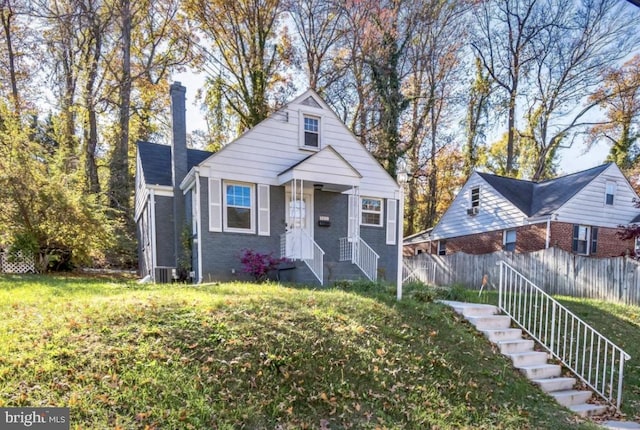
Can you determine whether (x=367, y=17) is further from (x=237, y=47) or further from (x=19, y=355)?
(x=19, y=355)

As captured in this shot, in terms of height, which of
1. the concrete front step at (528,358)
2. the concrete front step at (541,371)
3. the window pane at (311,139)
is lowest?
the concrete front step at (541,371)

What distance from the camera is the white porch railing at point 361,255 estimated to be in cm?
1181

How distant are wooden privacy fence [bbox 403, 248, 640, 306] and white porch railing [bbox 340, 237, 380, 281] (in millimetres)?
3641

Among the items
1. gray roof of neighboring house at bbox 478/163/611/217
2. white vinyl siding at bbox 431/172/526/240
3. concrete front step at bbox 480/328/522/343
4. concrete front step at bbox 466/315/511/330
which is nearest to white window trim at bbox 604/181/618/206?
gray roof of neighboring house at bbox 478/163/611/217

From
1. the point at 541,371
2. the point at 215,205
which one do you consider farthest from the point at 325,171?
the point at 541,371

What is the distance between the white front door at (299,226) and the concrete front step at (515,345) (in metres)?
6.13

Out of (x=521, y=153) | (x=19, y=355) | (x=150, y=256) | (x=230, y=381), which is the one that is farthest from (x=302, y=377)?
(x=521, y=153)

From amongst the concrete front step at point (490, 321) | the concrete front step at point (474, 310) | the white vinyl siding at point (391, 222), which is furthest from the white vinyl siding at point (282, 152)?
the concrete front step at point (490, 321)

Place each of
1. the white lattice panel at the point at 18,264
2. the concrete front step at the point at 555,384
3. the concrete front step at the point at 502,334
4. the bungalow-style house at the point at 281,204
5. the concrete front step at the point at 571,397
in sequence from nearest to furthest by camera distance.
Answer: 1. the concrete front step at the point at 571,397
2. the concrete front step at the point at 555,384
3. the concrete front step at the point at 502,334
4. the bungalow-style house at the point at 281,204
5. the white lattice panel at the point at 18,264

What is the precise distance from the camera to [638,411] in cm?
538

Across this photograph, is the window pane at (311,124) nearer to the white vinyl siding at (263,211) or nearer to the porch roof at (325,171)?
the porch roof at (325,171)

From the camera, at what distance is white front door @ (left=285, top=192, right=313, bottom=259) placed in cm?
1123

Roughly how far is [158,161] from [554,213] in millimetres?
16438

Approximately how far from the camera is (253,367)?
421 cm
